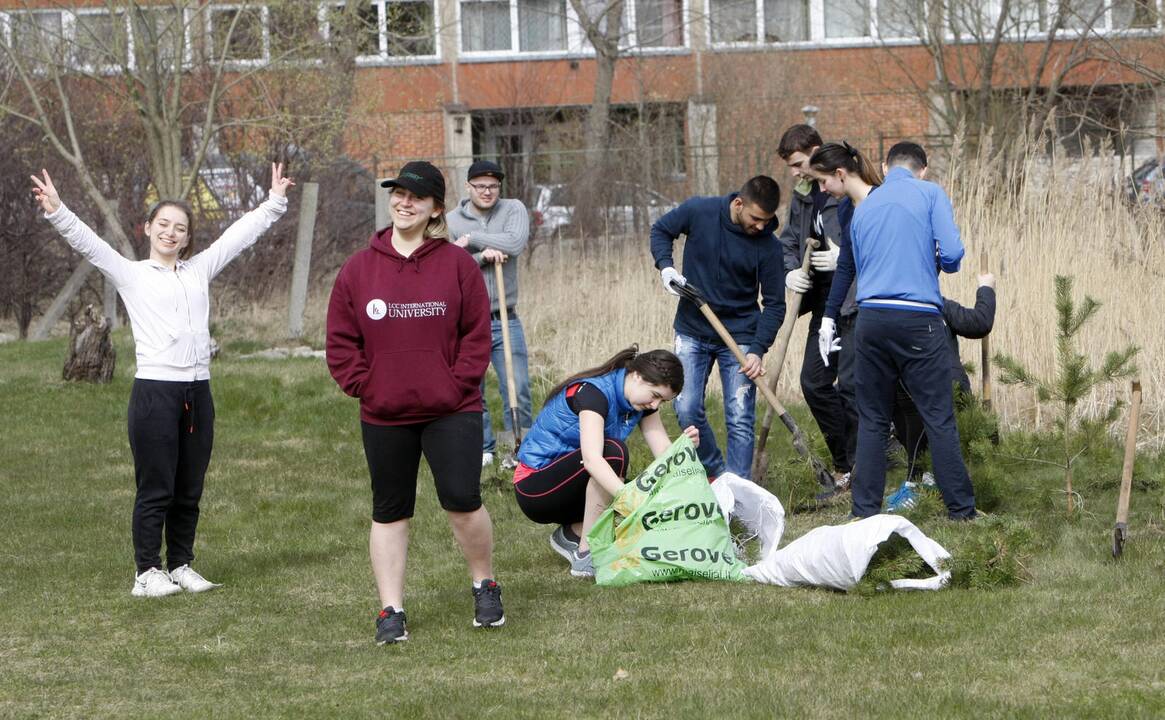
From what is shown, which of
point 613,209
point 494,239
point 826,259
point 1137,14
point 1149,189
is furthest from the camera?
point 1137,14

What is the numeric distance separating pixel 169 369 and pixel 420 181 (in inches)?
63.4

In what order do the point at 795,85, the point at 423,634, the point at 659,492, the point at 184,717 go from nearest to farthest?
the point at 184,717
the point at 423,634
the point at 659,492
the point at 795,85

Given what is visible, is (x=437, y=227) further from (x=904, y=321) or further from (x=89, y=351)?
(x=89, y=351)

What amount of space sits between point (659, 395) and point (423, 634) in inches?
55.1

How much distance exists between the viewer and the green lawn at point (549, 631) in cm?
456

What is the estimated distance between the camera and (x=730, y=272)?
7715mm

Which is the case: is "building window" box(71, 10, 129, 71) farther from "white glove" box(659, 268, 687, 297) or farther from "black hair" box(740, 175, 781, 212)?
"black hair" box(740, 175, 781, 212)

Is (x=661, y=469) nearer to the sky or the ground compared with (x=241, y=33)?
nearer to the ground

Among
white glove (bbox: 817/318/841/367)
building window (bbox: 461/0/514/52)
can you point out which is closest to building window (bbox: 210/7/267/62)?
white glove (bbox: 817/318/841/367)

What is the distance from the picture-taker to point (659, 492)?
6188 mm

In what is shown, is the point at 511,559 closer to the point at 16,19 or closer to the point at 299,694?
the point at 299,694

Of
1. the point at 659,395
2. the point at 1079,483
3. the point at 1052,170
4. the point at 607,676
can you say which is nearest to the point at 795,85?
the point at 1052,170

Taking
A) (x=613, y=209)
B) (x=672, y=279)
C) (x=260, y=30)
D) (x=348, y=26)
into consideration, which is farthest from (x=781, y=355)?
(x=348, y=26)

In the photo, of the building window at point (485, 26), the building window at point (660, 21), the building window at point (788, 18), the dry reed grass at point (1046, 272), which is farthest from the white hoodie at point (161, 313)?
the building window at point (485, 26)
